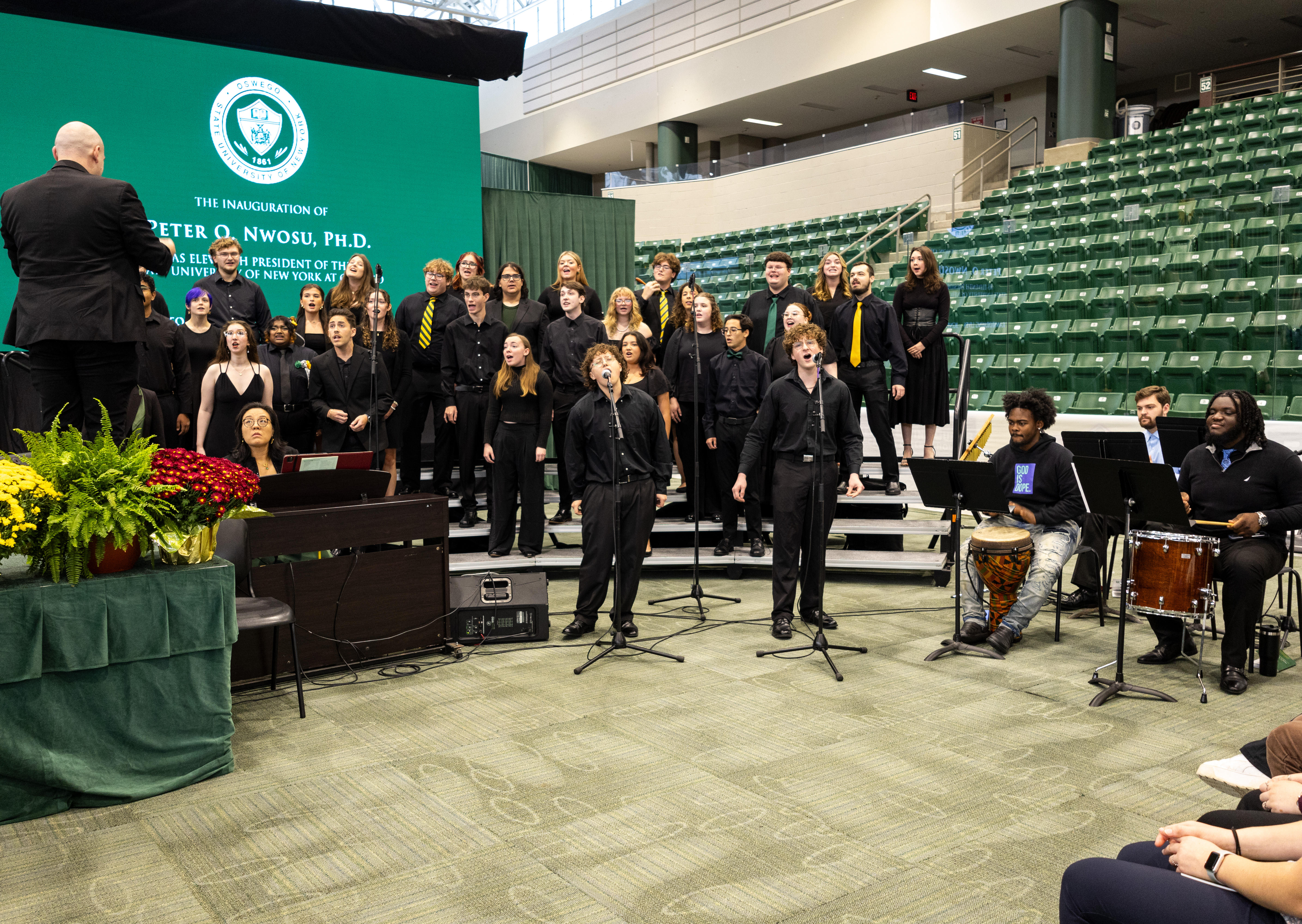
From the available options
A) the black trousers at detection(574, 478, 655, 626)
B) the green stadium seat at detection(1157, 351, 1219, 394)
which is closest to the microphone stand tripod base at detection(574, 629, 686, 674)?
the black trousers at detection(574, 478, 655, 626)

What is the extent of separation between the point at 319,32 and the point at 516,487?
511 cm

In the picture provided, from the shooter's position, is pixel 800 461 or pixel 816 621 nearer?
pixel 800 461

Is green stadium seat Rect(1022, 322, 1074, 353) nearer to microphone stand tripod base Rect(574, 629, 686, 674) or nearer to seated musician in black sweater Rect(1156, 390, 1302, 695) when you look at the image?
seated musician in black sweater Rect(1156, 390, 1302, 695)

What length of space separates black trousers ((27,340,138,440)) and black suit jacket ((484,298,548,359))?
3252 millimetres

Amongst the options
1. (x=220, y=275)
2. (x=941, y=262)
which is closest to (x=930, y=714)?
(x=220, y=275)

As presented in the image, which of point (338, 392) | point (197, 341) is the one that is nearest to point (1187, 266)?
point (338, 392)

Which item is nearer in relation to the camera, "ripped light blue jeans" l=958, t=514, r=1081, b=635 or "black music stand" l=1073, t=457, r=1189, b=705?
"black music stand" l=1073, t=457, r=1189, b=705

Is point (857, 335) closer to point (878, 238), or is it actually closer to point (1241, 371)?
point (1241, 371)

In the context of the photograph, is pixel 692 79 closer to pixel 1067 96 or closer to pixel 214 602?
pixel 1067 96

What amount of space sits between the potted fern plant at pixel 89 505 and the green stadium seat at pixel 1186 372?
8.09m

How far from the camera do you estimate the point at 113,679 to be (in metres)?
3.37

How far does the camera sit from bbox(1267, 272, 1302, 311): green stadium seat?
8.18m

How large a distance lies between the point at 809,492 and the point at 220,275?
434cm

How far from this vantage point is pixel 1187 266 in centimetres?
920
